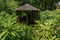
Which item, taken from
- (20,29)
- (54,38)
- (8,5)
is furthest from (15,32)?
(8,5)

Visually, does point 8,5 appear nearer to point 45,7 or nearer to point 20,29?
point 45,7

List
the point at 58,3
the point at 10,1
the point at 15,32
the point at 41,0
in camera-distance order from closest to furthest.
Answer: the point at 15,32 < the point at 10,1 < the point at 41,0 < the point at 58,3

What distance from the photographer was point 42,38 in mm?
8164

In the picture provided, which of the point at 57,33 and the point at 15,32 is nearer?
the point at 15,32

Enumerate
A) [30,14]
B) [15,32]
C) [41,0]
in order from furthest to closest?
→ 1. [41,0]
2. [30,14]
3. [15,32]

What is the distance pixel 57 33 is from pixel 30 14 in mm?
6070

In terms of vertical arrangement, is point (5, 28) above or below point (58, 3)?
above

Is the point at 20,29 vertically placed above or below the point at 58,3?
above

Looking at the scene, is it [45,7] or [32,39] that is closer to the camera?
[32,39]

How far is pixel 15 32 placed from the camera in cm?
791

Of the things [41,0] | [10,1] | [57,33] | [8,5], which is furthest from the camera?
[41,0]

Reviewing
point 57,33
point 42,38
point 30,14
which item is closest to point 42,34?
point 42,38

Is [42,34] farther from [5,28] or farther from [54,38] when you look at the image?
[5,28]

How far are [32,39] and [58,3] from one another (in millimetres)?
17162
